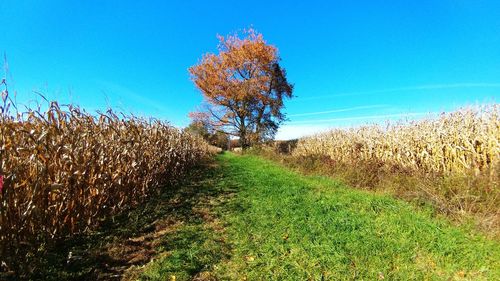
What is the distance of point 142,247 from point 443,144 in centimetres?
720

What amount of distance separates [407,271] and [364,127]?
981 cm

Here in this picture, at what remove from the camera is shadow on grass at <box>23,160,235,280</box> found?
3.43 m

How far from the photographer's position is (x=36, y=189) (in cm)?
320

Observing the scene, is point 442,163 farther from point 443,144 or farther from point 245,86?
point 245,86

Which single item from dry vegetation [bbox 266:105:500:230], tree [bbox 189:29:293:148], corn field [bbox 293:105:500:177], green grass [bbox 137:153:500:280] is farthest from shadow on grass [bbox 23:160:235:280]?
tree [bbox 189:29:293:148]

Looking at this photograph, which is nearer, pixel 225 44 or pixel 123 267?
pixel 123 267

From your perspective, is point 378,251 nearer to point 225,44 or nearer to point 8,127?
point 8,127

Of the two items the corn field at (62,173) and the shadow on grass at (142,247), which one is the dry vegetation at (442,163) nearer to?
the shadow on grass at (142,247)

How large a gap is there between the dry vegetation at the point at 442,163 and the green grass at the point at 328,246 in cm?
64

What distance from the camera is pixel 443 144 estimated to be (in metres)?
7.51

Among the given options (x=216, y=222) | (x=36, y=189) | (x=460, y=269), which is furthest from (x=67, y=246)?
(x=460, y=269)

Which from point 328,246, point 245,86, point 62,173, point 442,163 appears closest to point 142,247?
point 62,173

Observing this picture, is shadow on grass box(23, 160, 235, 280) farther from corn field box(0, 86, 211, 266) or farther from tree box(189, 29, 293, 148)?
tree box(189, 29, 293, 148)

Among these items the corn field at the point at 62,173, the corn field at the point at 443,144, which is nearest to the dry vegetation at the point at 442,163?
the corn field at the point at 443,144
